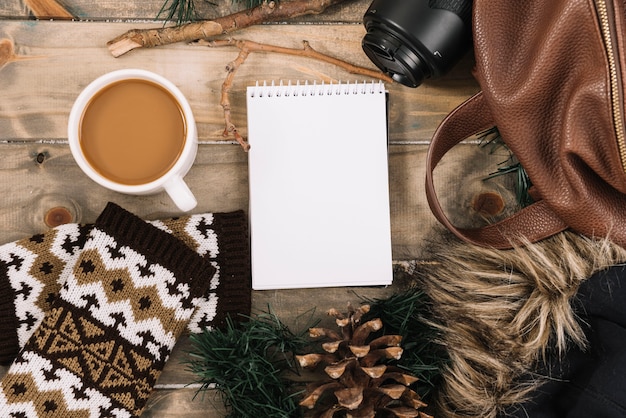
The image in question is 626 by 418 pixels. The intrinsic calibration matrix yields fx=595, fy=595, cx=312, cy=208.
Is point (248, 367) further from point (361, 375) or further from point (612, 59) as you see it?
point (612, 59)

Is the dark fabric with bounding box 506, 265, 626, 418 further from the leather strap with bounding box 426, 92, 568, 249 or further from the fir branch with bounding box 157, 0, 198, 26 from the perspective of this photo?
the fir branch with bounding box 157, 0, 198, 26

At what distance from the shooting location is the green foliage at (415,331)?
0.65 meters

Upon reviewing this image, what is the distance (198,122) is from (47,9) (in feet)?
0.72

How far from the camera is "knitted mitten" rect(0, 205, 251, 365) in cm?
67

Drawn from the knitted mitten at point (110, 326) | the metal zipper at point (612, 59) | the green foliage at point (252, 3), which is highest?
the metal zipper at point (612, 59)

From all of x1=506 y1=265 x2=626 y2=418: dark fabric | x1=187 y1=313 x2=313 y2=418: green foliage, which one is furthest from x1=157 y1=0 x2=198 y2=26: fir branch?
x1=506 y1=265 x2=626 y2=418: dark fabric

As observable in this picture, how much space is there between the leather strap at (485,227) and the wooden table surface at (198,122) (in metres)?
0.05

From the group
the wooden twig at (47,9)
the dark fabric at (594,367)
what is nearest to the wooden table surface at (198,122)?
the wooden twig at (47,9)

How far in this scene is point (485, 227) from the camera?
0.67 meters

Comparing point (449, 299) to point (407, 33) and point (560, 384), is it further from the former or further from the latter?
point (407, 33)

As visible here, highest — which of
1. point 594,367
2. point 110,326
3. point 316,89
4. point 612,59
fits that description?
point 612,59

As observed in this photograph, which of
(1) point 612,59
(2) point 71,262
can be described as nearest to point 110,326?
(2) point 71,262

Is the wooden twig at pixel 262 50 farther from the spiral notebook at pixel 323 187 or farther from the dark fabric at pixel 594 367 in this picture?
the dark fabric at pixel 594 367

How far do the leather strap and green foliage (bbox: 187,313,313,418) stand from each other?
22cm
